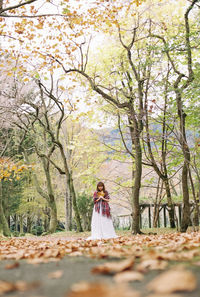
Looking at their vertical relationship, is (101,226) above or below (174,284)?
below

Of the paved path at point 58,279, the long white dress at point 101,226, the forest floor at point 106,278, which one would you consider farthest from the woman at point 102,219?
the paved path at point 58,279

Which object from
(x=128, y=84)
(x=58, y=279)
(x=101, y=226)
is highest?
(x=128, y=84)

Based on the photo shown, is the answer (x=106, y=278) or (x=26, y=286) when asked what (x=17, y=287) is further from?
(x=106, y=278)

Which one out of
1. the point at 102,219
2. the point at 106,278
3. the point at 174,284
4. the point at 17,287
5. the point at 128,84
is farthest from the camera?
the point at 128,84

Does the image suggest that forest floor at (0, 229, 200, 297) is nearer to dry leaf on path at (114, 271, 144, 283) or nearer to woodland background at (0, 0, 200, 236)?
dry leaf on path at (114, 271, 144, 283)

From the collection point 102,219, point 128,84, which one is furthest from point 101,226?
point 128,84

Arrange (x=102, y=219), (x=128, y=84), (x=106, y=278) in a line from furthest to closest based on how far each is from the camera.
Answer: (x=128, y=84) → (x=102, y=219) → (x=106, y=278)

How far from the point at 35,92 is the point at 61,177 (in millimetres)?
8828

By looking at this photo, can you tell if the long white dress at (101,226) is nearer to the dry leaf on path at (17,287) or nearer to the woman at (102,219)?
the woman at (102,219)

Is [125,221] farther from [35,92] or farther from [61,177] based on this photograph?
[35,92]

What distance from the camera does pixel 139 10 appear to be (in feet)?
42.3

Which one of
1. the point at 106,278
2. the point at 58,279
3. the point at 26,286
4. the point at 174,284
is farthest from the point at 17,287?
the point at 174,284

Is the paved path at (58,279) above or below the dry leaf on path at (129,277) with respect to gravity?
below

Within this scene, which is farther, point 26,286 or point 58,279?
point 58,279
